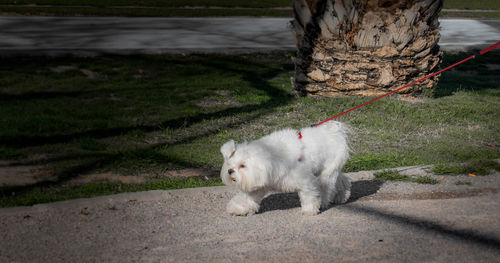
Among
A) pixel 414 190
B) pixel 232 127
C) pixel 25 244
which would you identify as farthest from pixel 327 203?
pixel 232 127

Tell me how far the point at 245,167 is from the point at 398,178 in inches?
91.6

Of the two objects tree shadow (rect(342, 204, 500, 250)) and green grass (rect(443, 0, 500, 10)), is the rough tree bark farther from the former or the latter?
green grass (rect(443, 0, 500, 10))

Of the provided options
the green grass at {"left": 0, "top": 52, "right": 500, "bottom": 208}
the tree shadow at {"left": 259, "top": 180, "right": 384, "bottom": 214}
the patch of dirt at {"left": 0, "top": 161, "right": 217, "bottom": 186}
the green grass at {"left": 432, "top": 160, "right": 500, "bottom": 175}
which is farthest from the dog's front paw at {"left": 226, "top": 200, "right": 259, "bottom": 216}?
the green grass at {"left": 432, "top": 160, "right": 500, "bottom": 175}

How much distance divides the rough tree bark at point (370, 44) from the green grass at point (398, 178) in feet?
11.9

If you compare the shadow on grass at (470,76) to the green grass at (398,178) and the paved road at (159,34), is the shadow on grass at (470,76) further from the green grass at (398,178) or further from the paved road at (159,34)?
the green grass at (398,178)

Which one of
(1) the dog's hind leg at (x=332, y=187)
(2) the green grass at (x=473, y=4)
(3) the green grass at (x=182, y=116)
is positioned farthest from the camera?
(2) the green grass at (x=473, y=4)

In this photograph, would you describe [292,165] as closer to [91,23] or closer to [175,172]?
[175,172]

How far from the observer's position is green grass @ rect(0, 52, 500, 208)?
7176 mm

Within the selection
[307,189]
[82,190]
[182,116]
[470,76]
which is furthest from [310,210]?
[470,76]

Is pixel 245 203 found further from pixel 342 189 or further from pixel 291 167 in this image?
pixel 342 189

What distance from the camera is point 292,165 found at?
4875mm

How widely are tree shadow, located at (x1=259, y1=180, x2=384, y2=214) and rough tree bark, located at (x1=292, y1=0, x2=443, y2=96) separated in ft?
12.8

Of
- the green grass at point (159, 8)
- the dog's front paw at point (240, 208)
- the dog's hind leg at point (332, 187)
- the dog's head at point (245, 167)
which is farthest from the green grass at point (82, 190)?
the green grass at point (159, 8)

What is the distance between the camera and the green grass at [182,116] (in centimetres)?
718
